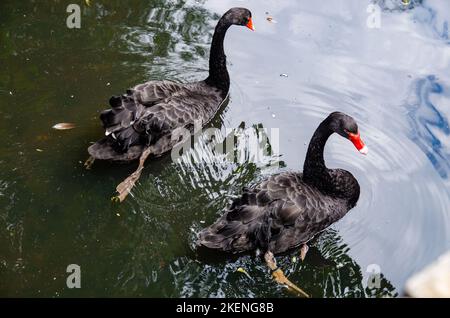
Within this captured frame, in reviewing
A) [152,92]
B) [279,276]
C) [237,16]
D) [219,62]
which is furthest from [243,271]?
[237,16]

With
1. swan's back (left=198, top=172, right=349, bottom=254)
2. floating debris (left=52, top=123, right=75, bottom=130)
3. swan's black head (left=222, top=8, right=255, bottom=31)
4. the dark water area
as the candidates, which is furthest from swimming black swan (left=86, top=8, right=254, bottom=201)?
→ swan's back (left=198, top=172, right=349, bottom=254)

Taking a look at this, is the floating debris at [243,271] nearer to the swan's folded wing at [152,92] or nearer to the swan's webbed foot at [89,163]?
the swan's webbed foot at [89,163]

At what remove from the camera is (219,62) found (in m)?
5.90

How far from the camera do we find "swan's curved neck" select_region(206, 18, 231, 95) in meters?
5.86

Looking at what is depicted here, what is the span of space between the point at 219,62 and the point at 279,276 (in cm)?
238

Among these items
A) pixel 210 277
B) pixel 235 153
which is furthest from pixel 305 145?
pixel 210 277

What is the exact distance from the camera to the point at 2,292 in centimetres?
408

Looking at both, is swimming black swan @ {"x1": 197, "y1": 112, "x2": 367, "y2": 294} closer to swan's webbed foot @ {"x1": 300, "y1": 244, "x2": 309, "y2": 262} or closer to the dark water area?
swan's webbed foot @ {"x1": 300, "y1": 244, "x2": 309, "y2": 262}

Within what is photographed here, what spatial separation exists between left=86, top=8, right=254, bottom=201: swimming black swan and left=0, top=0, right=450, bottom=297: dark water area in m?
0.18

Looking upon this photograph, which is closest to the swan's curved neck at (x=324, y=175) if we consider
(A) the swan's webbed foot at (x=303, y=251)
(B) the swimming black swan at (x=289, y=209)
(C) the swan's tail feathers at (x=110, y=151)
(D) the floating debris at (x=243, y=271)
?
(B) the swimming black swan at (x=289, y=209)

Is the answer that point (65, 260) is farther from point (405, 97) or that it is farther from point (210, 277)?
point (405, 97)

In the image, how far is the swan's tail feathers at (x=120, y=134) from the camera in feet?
16.5
